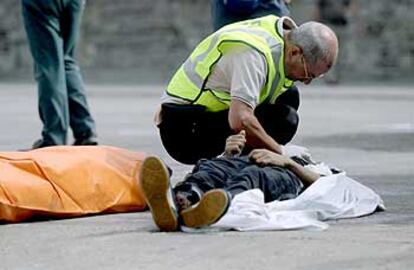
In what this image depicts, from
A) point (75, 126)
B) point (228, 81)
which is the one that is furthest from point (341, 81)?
point (228, 81)

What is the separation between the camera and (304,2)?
1143 inches

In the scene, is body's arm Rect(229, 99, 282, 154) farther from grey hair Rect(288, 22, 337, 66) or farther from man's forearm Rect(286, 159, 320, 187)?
grey hair Rect(288, 22, 337, 66)

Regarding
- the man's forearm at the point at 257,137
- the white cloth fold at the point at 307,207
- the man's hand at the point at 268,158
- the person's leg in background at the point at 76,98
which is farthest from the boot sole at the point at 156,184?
the person's leg in background at the point at 76,98

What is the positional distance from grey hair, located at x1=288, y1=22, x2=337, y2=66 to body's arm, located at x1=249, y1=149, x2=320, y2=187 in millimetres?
481

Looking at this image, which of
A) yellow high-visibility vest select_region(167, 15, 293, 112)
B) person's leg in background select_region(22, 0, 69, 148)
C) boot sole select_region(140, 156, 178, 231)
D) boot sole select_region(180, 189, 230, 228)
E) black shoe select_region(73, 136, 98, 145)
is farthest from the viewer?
black shoe select_region(73, 136, 98, 145)

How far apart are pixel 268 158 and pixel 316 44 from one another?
1.94ft

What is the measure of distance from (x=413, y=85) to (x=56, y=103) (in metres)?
14.9

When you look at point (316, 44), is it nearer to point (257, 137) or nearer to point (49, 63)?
point (257, 137)

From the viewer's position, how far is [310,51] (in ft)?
24.0

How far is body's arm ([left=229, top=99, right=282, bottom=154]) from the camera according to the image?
23.9 feet

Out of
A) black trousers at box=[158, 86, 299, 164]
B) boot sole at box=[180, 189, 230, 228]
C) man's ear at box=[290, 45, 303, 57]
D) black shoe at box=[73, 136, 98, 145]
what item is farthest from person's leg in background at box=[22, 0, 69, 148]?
boot sole at box=[180, 189, 230, 228]

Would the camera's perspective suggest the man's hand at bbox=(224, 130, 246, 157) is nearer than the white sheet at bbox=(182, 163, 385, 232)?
No

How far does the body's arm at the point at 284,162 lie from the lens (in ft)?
23.5

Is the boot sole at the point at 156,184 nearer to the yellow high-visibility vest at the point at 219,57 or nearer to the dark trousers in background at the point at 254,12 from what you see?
the yellow high-visibility vest at the point at 219,57
